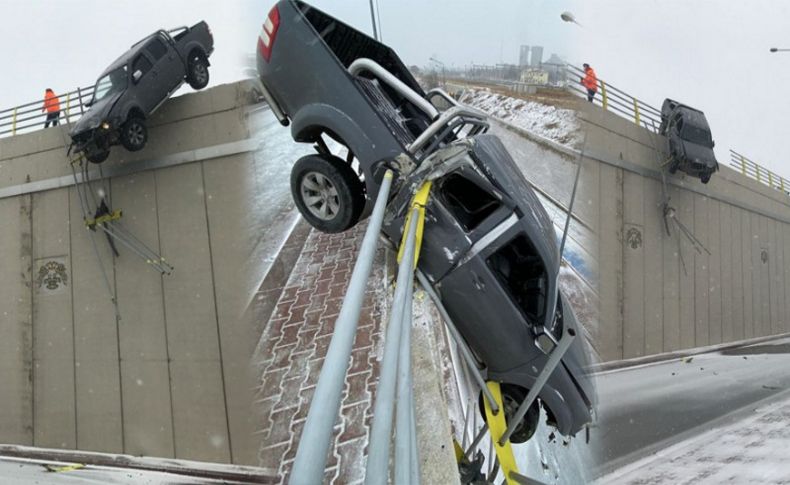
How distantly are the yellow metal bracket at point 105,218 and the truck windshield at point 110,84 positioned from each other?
108cm

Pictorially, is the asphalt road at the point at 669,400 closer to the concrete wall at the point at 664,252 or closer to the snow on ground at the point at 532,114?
the concrete wall at the point at 664,252

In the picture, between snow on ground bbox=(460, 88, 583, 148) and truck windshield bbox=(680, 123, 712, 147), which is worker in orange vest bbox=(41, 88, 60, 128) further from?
truck windshield bbox=(680, 123, 712, 147)

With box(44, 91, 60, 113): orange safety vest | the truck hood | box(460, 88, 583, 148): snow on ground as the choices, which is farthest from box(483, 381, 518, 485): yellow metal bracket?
box(44, 91, 60, 113): orange safety vest

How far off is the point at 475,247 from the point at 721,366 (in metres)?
4.82

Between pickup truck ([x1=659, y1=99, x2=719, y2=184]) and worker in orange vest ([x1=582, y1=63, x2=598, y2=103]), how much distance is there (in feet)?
9.10

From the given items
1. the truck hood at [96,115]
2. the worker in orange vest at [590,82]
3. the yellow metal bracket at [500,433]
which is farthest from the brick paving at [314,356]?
the truck hood at [96,115]

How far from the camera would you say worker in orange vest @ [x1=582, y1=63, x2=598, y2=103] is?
→ 2506 mm

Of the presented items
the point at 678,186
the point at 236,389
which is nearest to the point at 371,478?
the point at 236,389

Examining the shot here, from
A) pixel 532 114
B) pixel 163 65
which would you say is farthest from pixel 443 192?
pixel 163 65

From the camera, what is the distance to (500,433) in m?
1.96

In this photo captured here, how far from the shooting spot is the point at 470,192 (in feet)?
6.98

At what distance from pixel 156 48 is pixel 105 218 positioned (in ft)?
6.02

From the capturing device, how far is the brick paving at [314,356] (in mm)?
1946

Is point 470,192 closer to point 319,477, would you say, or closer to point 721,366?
point 319,477
